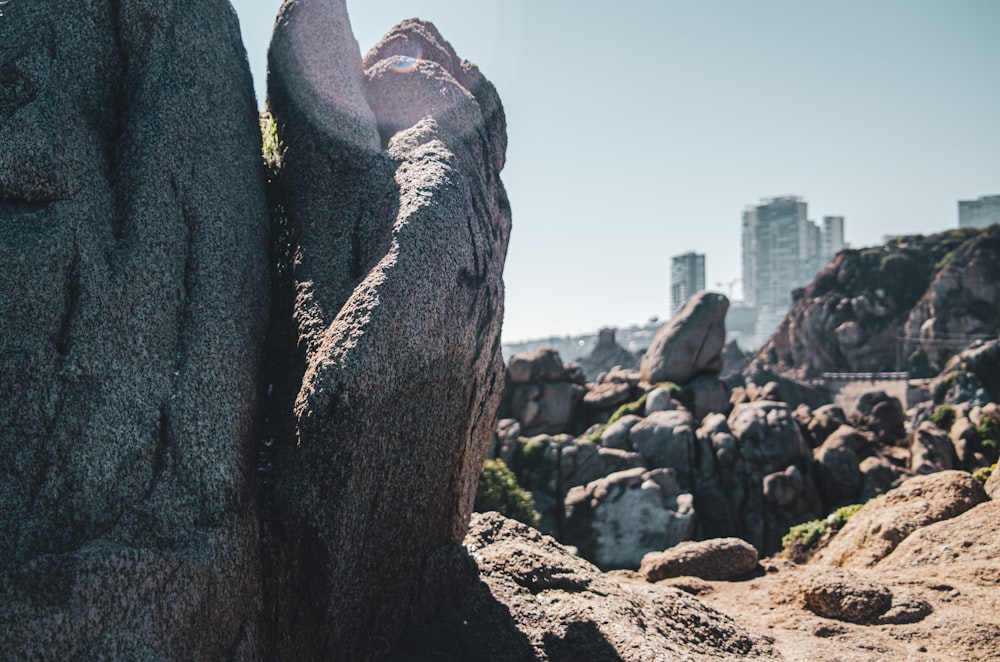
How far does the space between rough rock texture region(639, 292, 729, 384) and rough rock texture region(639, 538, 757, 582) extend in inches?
1170

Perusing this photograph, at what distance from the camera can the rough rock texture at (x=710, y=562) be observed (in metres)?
13.3

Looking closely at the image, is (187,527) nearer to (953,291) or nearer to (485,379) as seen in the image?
(485,379)

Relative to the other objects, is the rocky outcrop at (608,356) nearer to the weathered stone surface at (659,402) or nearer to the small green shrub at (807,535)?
the weathered stone surface at (659,402)

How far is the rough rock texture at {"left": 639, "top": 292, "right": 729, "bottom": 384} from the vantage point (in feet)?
141

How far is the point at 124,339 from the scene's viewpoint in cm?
660

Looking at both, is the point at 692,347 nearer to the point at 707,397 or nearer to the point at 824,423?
the point at 707,397

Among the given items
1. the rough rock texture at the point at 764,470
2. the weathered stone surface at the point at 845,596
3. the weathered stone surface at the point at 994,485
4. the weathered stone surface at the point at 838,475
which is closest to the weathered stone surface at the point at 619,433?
the rough rock texture at the point at 764,470

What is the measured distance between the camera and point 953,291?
80.4 meters

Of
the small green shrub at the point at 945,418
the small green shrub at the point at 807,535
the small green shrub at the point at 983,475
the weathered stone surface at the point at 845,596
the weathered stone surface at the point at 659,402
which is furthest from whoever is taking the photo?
the weathered stone surface at the point at 659,402

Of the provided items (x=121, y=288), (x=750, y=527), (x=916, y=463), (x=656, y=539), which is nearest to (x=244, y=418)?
(x=121, y=288)

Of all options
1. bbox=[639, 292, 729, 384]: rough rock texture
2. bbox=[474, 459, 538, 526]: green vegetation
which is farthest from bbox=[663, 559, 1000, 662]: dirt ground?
bbox=[639, 292, 729, 384]: rough rock texture

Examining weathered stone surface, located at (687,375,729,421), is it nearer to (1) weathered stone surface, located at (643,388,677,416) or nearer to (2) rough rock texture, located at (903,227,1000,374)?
(1) weathered stone surface, located at (643,388,677,416)

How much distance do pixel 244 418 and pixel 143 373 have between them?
3.10 ft

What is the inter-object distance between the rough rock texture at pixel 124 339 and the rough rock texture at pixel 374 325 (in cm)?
53
